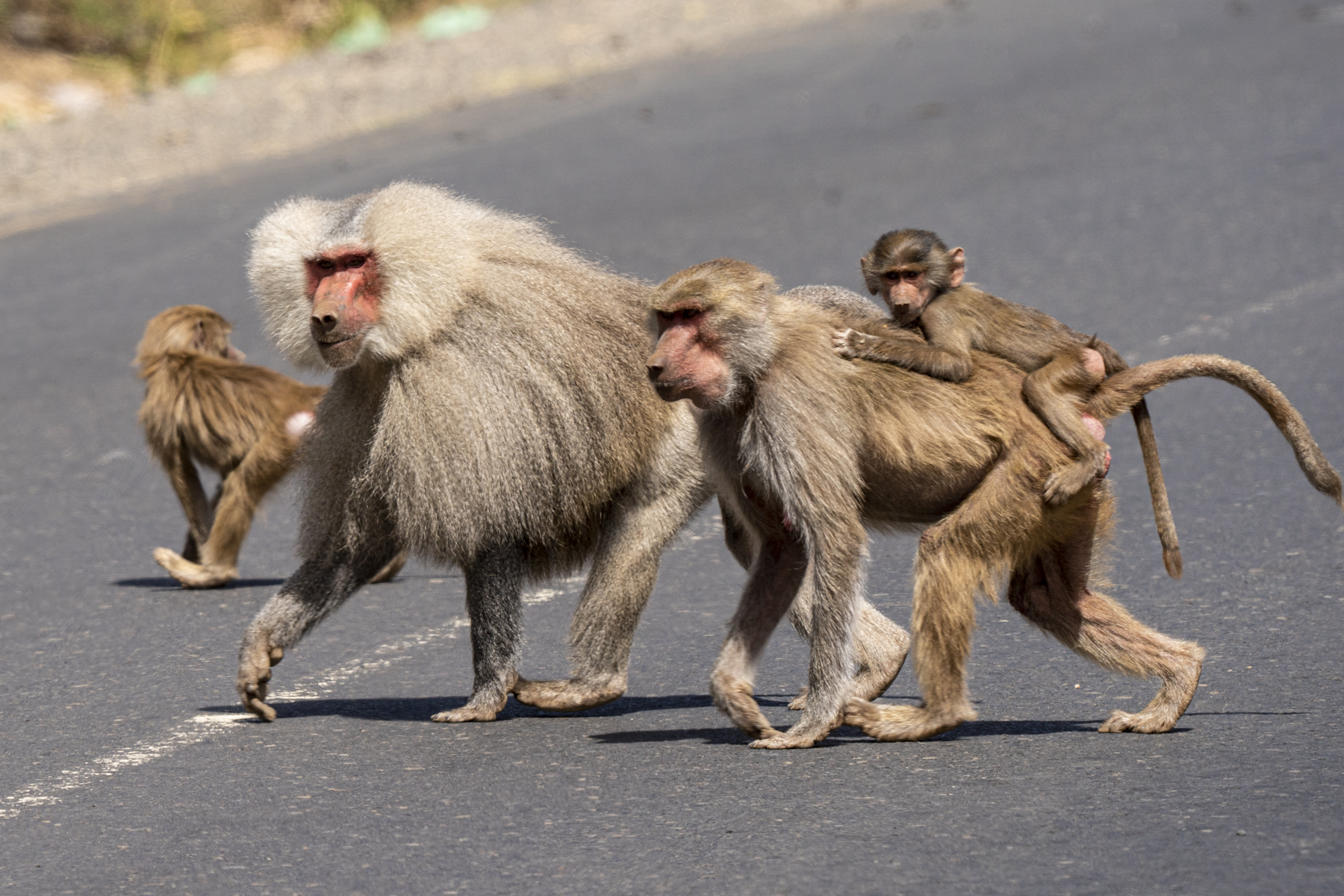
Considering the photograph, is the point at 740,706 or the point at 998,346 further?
the point at 998,346

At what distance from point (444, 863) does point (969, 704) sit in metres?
1.44

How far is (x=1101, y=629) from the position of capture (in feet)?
15.3

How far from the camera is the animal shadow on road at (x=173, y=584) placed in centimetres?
700

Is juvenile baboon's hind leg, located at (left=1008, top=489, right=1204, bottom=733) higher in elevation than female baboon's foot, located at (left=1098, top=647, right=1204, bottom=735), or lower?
higher

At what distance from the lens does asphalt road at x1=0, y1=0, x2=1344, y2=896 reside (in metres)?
3.87

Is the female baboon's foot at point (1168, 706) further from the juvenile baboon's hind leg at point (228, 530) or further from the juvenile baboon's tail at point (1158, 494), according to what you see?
the juvenile baboon's hind leg at point (228, 530)

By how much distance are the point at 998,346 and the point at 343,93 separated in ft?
37.8

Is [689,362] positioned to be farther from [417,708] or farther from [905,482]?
[417,708]

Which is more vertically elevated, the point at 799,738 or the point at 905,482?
the point at 905,482

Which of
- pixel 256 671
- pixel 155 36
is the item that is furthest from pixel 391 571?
pixel 155 36

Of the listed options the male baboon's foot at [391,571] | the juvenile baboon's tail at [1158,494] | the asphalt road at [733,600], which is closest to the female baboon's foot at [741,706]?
the asphalt road at [733,600]

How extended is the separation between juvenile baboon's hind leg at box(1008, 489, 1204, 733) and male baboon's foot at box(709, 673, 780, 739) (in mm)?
789

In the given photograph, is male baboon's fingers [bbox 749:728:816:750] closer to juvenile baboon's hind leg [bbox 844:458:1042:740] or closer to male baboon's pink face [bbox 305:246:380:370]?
juvenile baboon's hind leg [bbox 844:458:1042:740]

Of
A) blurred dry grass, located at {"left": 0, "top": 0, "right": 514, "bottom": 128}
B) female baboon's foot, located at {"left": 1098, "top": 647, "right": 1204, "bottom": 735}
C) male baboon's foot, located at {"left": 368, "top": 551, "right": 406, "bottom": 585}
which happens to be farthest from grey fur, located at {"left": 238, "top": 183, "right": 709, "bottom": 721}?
blurred dry grass, located at {"left": 0, "top": 0, "right": 514, "bottom": 128}
